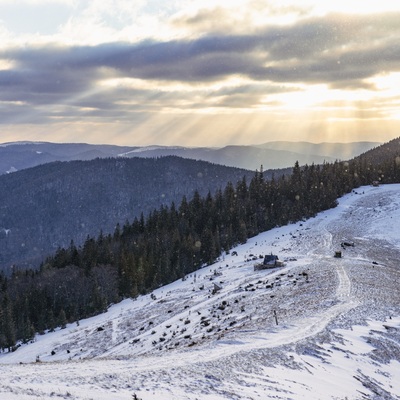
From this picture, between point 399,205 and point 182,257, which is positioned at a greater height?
point 399,205

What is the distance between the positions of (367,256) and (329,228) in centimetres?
2601

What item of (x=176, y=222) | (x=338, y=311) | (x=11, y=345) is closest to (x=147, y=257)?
(x=176, y=222)

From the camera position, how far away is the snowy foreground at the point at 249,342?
55.4ft

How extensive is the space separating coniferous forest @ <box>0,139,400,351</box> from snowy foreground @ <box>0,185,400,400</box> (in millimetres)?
18444

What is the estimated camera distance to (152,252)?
87.8m

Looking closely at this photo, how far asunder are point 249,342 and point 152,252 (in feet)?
215

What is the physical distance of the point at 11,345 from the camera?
185 ft

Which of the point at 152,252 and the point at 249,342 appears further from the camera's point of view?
the point at 152,252

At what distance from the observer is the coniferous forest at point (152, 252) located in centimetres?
7166

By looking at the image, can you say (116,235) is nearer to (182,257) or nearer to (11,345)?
(182,257)

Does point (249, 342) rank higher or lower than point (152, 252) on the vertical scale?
higher

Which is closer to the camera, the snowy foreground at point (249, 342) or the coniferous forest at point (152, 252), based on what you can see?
the snowy foreground at point (249, 342)

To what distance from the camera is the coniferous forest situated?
7166cm

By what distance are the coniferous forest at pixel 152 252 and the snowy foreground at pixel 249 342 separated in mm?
18444
